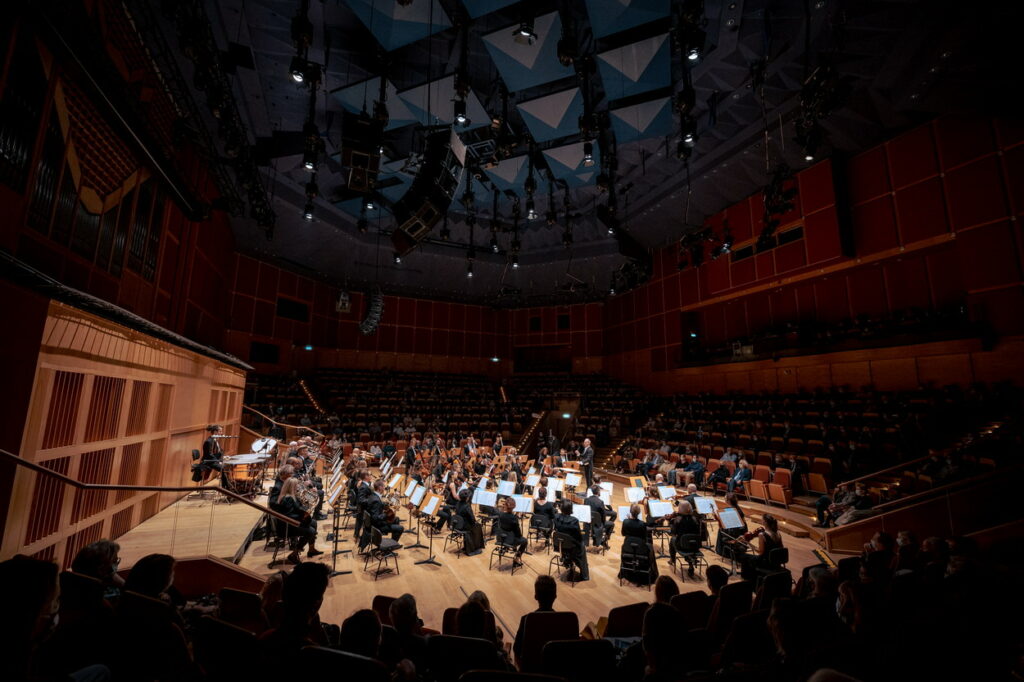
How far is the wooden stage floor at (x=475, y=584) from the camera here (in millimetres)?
4879

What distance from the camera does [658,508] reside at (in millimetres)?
6359

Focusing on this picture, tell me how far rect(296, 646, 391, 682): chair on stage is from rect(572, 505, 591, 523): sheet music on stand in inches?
193

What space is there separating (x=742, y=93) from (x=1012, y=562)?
9.60m

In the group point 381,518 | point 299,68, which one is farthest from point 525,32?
point 381,518

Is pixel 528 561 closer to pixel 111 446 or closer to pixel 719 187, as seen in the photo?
pixel 111 446

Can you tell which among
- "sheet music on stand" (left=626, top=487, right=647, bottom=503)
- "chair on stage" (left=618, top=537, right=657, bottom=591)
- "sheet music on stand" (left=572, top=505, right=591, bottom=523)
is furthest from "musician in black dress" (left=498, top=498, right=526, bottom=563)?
"sheet music on stand" (left=626, top=487, right=647, bottom=503)

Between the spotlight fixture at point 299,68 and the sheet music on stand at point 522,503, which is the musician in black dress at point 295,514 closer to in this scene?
the sheet music on stand at point 522,503

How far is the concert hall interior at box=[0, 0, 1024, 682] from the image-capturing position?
2.46 metres

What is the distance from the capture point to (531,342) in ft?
77.6


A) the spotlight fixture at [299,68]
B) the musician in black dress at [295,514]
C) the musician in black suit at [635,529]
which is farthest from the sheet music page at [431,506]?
the spotlight fixture at [299,68]

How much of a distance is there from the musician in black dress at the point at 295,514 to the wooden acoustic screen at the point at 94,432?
77.6 inches

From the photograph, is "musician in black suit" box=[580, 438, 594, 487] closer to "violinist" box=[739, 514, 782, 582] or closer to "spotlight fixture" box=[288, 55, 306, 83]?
"violinist" box=[739, 514, 782, 582]

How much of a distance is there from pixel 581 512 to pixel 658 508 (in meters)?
1.20

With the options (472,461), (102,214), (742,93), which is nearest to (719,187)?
(742,93)
